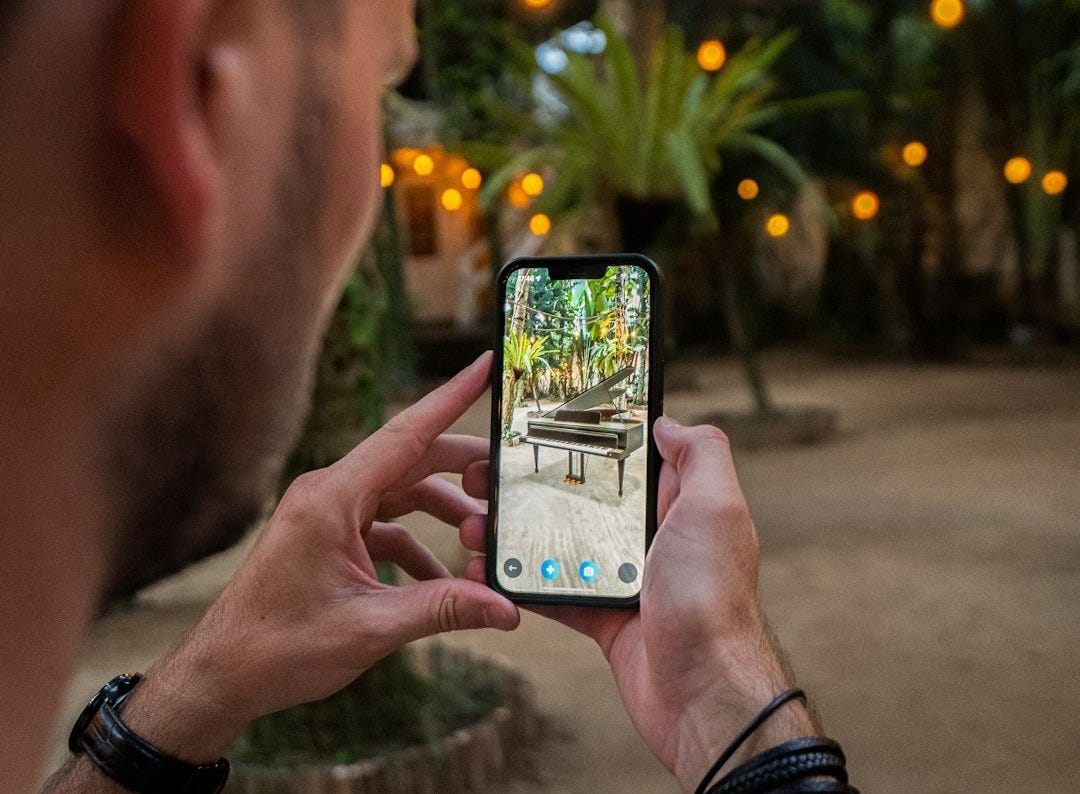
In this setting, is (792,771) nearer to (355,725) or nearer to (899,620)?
(355,725)

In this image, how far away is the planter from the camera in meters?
1.66

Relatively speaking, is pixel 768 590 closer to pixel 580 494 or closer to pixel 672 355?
pixel 580 494

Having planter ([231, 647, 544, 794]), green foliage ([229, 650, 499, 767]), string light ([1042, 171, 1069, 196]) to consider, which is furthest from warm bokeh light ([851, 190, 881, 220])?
green foliage ([229, 650, 499, 767])

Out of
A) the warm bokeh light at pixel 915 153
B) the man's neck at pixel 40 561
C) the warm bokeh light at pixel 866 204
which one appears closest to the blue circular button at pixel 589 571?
the man's neck at pixel 40 561

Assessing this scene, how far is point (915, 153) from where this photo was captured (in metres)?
8.02

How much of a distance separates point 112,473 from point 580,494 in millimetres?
569

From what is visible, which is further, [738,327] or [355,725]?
[738,327]

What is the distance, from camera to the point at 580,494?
80 centimetres

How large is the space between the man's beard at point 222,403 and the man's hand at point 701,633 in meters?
0.43

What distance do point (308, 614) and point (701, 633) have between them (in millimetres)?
246

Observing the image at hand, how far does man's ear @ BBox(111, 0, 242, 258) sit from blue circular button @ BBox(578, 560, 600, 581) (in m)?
0.58

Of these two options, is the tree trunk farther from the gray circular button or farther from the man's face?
the man's face

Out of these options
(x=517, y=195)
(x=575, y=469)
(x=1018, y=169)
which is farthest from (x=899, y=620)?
(x=1018, y=169)

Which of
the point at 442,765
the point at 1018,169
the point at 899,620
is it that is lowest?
the point at 899,620
